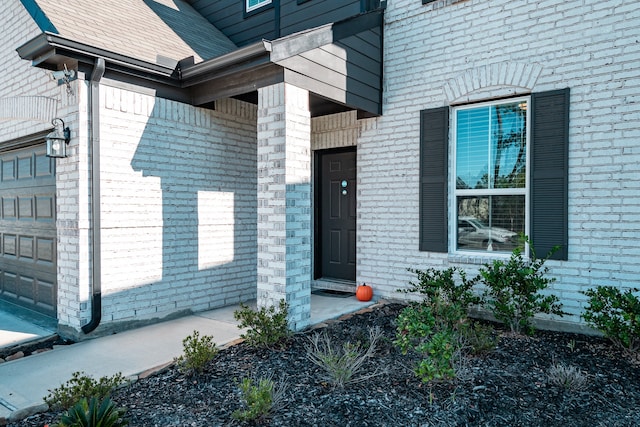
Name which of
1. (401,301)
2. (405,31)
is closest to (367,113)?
(405,31)

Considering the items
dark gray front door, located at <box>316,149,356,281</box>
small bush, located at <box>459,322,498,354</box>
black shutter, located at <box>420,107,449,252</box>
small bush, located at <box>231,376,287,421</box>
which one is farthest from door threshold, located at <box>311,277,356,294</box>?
small bush, located at <box>231,376,287,421</box>

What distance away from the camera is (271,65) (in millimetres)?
4297

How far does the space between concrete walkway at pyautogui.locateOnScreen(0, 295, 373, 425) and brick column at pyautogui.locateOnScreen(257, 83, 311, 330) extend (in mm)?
Result: 605

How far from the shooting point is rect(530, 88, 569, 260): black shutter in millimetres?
4418

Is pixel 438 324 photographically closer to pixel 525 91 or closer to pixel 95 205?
pixel 525 91

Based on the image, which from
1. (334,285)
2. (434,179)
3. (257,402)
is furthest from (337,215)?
(257,402)

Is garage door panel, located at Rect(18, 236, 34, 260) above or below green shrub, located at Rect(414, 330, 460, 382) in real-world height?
above

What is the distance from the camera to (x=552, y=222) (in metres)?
4.48

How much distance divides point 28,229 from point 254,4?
4.91 metres

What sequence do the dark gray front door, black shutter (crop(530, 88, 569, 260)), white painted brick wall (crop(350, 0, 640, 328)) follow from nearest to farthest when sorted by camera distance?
white painted brick wall (crop(350, 0, 640, 328)) < black shutter (crop(530, 88, 569, 260)) < the dark gray front door

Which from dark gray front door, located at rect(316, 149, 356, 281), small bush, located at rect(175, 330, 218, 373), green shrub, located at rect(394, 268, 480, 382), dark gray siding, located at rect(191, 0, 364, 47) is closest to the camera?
green shrub, located at rect(394, 268, 480, 382)

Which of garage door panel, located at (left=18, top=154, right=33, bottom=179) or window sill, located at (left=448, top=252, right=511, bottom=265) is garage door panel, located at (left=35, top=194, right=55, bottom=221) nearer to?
garage door panel, located at (left=18, top=154, right=33, bottom=179)

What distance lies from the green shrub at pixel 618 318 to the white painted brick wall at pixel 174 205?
4.25 m

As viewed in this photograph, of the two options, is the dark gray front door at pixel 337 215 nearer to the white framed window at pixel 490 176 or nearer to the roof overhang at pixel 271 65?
the roof overhang at pixel 271 65
